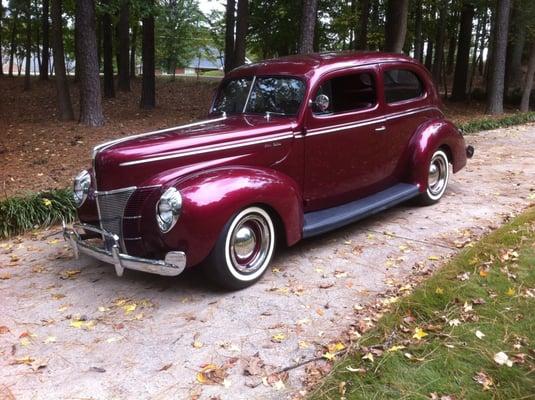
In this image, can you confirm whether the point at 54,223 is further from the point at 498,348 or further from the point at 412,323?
the point at 498,348

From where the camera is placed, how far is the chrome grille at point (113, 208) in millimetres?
4285

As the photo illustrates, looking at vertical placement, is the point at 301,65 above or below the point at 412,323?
above

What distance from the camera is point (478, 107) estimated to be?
66.0 feet

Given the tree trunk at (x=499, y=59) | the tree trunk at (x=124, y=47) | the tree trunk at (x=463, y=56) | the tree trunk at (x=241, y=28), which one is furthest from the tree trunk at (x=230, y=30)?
the tree trunk at (x=463, y=56)

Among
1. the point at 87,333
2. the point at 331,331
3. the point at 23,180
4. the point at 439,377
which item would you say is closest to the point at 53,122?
the point at 23,180

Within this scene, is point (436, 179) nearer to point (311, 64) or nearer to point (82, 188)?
point (311, 64)

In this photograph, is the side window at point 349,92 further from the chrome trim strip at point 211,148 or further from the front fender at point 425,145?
the front fender at point 425,145

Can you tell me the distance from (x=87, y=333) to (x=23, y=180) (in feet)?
15.6

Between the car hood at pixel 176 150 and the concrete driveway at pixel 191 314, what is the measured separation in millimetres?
1023

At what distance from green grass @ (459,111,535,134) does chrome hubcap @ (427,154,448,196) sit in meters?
7.34

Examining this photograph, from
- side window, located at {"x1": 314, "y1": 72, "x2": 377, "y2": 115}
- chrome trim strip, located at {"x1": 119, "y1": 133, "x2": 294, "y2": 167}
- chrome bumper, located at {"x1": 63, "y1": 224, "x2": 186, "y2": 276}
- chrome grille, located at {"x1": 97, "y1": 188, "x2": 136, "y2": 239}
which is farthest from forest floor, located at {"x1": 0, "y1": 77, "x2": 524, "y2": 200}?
side window, located at {"x1": 314, "y1": 72, "x2": 377, "y2": 115}

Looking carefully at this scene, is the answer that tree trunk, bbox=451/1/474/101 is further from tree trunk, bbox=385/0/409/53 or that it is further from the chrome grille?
the chrome grille

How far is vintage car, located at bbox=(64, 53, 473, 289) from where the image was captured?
412cm

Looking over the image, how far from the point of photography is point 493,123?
47.6 feet
